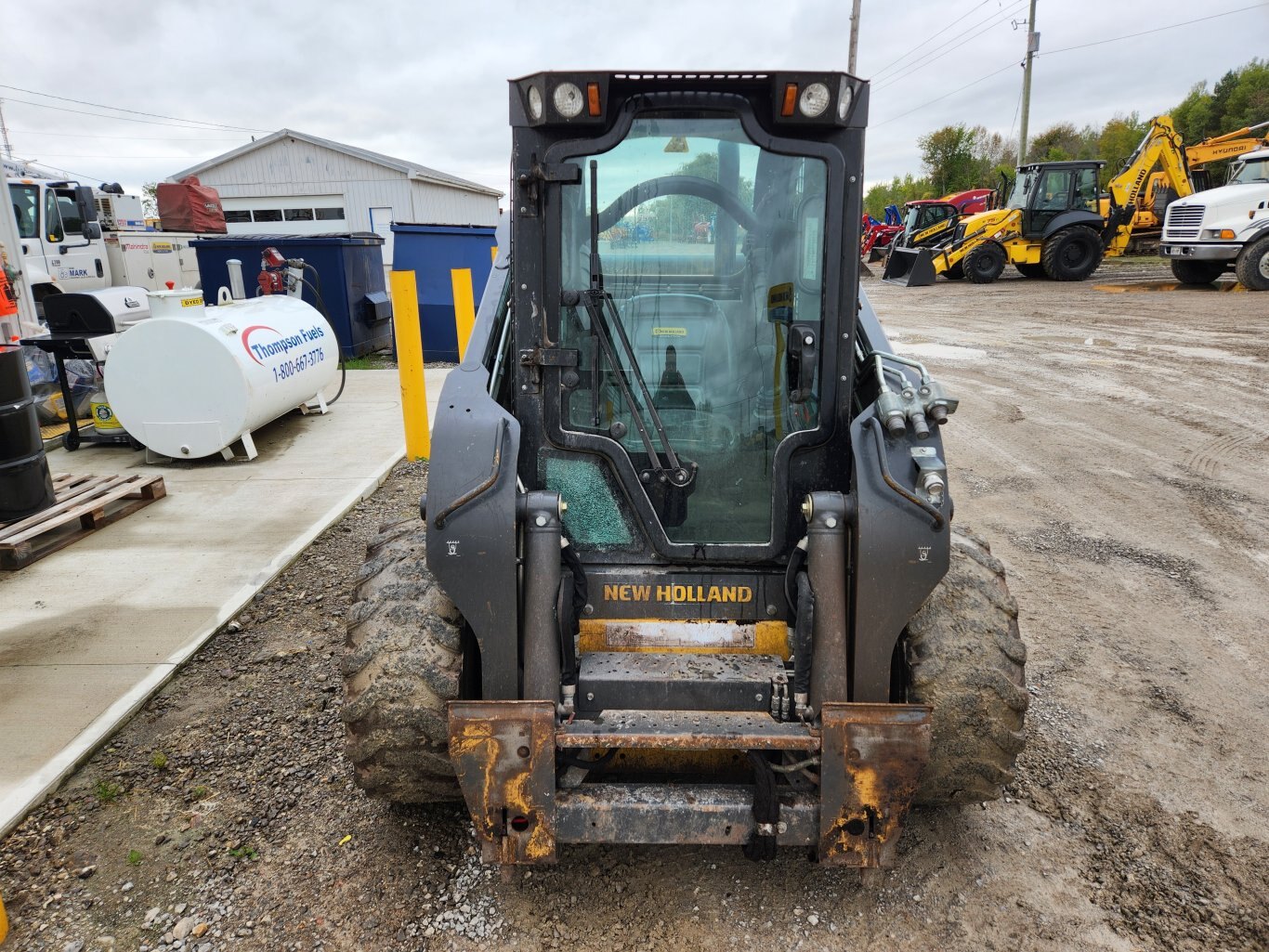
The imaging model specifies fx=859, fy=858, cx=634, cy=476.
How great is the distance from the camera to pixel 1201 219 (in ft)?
54.1

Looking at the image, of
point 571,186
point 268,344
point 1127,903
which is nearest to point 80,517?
point 268,344

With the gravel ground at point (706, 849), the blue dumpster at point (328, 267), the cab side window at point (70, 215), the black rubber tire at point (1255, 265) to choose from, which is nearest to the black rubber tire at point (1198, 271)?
the black rubber tire at point (1255, 265)

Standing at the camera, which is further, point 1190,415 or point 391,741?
point 1190,415

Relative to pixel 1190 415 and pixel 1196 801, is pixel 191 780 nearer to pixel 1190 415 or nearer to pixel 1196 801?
pixel 1196 801

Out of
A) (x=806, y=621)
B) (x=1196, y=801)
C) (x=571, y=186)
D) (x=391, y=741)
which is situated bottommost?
(x=1196, y=801)

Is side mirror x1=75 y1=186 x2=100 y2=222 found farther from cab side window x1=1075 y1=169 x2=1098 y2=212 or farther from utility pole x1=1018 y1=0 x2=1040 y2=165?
utility pole x1=1018 y1=0 x2=1040 y2=165

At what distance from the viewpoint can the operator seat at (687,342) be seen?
266cm

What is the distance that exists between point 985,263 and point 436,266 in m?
14.5

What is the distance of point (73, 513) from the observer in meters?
5.51

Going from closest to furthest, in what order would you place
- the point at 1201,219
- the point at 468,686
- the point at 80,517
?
1. the point at 468,686
2. the point at 80,517
3. the point at 1201,219

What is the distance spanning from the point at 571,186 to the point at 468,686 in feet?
5.03

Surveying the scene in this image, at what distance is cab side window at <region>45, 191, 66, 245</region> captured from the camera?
1181cm

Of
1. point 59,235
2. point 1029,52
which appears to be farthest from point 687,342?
point 1029,52

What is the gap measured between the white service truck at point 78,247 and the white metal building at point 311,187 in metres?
10.9
